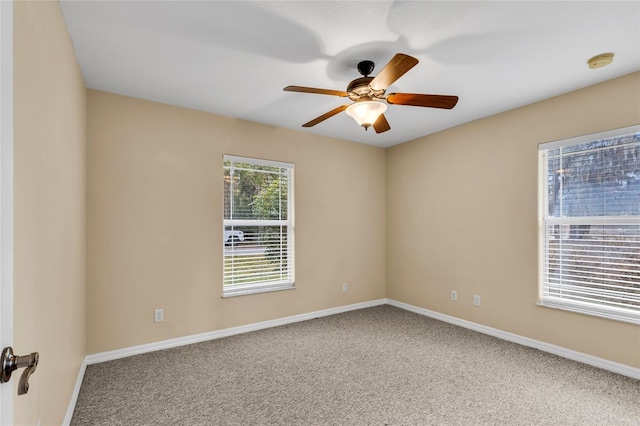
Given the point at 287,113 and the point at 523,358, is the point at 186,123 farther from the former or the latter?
the point at 523,358

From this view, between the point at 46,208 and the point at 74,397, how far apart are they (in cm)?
158

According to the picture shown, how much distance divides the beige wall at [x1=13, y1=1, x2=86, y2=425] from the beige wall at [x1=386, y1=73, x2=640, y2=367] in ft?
12.7

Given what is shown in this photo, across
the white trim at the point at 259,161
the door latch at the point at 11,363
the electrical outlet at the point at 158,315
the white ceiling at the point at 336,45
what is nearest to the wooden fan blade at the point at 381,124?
the white ceiling at the point at 336,45

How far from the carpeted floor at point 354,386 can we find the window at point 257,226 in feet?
2.38

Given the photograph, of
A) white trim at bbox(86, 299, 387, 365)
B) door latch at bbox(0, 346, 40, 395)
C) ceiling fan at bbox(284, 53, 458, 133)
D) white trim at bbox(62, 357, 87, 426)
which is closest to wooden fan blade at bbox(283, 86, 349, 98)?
ceiling fan at bbox(284, 53, 458, 133)

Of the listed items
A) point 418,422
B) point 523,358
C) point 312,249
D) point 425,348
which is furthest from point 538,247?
point 312,249

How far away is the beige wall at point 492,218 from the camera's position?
2834mm

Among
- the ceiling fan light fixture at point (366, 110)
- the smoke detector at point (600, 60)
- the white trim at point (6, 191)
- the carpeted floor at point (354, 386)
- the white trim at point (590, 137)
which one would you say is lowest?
the carpeted floor at point (354, 386)

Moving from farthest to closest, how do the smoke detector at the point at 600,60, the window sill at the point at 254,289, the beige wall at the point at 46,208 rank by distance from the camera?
the window sill at the point at 254,289 → the smoke detector at the point at 600,60 → the beige wall at the point at 46,208

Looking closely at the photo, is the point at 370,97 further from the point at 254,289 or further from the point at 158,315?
the point at 158,315

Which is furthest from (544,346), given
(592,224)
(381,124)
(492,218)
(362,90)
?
(362,90)

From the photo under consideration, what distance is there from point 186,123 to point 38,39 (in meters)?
2.05

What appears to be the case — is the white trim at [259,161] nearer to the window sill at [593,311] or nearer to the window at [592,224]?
the window at [592,224]

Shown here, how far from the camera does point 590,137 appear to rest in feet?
9.46
